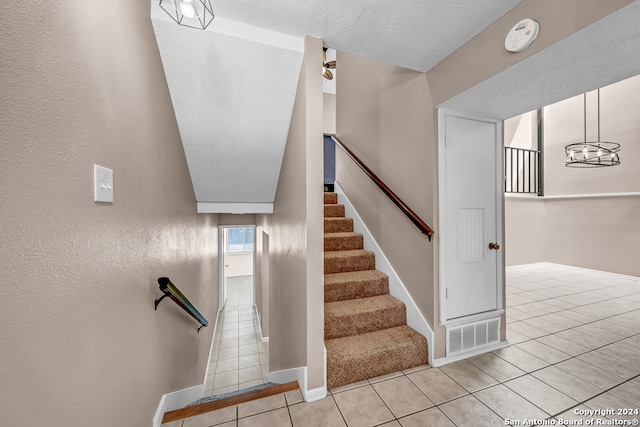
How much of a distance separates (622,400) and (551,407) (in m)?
0.51

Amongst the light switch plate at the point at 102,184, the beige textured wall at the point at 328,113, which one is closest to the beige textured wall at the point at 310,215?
the light switch plate at the point at 102,184

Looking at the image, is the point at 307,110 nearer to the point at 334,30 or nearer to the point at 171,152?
the point at 334,30

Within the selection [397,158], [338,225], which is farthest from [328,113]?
[397,158]

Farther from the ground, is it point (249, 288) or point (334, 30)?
point (334, 30)

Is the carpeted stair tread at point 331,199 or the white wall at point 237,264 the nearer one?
the carpeted stair tread at point 331,199

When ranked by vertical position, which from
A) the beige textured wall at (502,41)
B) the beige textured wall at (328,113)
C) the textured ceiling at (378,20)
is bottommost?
the beige textured wall at (502,41)

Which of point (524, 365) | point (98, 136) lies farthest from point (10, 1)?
point (524, 365)

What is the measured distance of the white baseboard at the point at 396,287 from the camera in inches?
81.5

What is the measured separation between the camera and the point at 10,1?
23.4 inches

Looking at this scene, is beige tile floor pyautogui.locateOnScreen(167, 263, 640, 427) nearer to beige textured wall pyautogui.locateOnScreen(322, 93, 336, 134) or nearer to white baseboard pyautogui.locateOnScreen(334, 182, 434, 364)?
white baseboard pyautogui.locateOnScreen(334, 182, 434, 364)

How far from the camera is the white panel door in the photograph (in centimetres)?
205

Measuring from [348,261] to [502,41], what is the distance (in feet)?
7.16

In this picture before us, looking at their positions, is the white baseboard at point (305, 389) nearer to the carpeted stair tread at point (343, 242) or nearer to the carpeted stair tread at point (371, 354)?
the carpeted stair tread at point (371, 354)

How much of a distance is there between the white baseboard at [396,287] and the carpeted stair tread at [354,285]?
0.30ft
